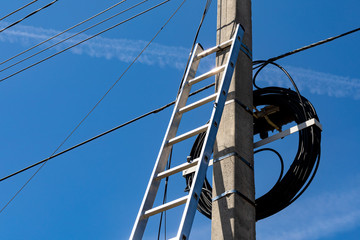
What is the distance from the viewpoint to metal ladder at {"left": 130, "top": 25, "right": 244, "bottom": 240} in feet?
12.3

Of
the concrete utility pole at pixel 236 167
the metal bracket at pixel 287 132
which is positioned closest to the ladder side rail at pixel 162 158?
the concrete utility pole at pixel 236 167

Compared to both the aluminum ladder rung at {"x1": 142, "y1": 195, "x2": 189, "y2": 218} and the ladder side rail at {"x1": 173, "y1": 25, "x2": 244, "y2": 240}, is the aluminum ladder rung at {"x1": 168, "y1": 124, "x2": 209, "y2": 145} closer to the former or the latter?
the ladder side rail at {"x1": 173, "y1": 25, "x2": 244, "y2": 240}

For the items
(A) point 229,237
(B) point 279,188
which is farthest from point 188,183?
(A) point 229,237

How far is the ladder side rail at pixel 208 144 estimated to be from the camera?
11.8ft

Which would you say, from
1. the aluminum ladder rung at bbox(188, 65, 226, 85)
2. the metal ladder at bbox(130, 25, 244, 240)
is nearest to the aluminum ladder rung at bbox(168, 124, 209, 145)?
the metal ladder at bbox(130, 25, 244, 240)

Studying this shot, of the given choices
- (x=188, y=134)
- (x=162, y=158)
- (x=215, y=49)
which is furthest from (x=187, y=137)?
(x=215, y=49)

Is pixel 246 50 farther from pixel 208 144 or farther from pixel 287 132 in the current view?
pixel 208 144

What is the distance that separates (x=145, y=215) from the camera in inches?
157

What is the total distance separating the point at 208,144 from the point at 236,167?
0.89 ft

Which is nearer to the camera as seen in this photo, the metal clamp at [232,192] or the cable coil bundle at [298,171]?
the metal clamp at [232,192]

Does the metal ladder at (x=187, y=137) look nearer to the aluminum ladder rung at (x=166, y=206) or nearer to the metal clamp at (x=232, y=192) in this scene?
the aluminum ladder rung at (x=166, y=206)

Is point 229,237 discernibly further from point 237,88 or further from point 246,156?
point 237,88

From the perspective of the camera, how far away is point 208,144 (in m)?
4.05

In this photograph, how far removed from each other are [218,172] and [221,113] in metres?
0.48
